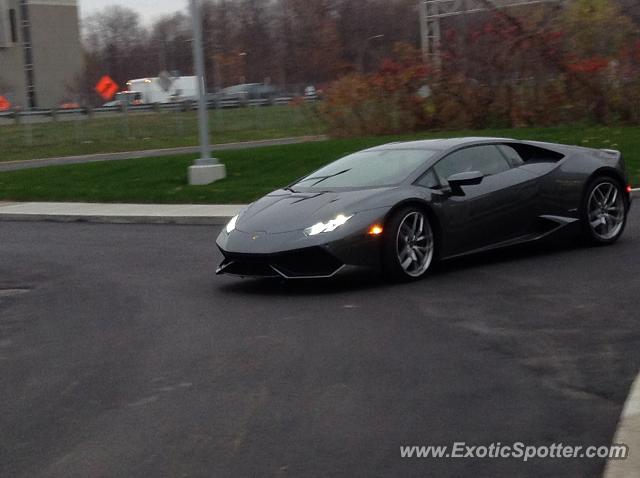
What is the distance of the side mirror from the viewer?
34.0 ft

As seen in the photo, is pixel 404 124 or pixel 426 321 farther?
pixel 404 124

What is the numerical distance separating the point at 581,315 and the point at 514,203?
2.80 meters

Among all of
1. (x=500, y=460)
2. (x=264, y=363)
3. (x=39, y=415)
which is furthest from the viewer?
(x=264, y=363)

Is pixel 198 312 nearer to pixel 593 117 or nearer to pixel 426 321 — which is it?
pixel 426 321

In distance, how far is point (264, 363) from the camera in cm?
718

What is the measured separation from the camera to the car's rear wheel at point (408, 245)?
388 inches

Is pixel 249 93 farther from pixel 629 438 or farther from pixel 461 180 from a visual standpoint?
pixel 629 438

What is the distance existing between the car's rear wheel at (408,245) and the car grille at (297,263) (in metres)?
0.52

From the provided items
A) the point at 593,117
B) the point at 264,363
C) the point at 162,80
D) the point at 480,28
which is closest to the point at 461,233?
the point at 264,363

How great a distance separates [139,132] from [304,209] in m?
38.4

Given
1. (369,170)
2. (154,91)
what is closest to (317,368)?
(369,170)

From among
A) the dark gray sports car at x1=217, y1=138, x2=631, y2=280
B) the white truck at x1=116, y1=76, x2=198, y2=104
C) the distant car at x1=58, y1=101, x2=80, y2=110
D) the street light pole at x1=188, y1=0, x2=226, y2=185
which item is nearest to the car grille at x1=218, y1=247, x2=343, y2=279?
the dark gray sports car at x1=217, y1=138, x2=631, y2=280

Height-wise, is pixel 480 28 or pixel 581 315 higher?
pixel 480 28

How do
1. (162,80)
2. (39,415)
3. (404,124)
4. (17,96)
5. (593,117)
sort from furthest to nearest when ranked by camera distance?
(17,96) → (162,80) → (404,124) → (593,117) → (39,415)
